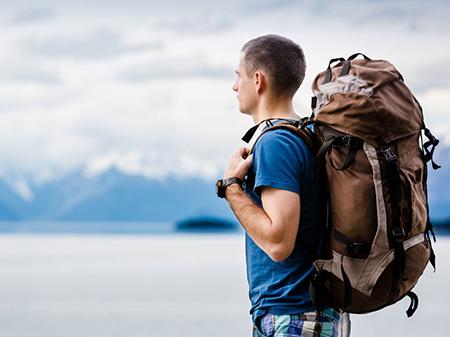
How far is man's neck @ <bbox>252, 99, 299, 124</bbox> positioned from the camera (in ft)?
10.7

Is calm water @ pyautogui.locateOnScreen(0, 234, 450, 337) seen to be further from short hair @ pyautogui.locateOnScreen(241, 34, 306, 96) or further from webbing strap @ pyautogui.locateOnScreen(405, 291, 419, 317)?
short hair @ pyautogui.locateOnScreen(241, 34, 306, 96)

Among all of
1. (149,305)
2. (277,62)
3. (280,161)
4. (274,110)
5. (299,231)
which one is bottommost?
(149,305)

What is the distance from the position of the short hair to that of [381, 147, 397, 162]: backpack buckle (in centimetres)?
40

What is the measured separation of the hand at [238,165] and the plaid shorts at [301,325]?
0.44 meters

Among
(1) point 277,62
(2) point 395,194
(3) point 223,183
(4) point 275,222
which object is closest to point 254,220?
(4) point 275,222

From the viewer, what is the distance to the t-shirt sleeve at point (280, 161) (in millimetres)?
3033

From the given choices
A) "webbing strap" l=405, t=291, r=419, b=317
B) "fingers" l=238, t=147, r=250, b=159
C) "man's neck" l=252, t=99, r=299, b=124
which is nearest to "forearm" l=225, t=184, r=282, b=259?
"fingers" l=238, t=147, r=250, b=159

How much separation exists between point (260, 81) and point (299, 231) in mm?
490

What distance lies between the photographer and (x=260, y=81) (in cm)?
324

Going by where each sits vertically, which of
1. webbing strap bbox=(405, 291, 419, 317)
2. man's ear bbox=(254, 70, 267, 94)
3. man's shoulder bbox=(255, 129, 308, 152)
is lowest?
webbing strap bbox=(405, 291, 419, 317)

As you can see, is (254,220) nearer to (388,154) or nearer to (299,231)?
(299,231)

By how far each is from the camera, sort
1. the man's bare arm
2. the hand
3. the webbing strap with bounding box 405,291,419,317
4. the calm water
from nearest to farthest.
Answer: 1. the man's bare arm
2. the hand
3. the webbing strap with bounding box 405,291,419,317
4. the calm water

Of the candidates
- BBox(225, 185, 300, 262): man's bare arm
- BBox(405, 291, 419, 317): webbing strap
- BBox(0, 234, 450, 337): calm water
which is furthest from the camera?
BBox(0, 234, 450, 337): calm water

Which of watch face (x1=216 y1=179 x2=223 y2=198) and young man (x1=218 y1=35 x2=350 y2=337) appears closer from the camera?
young man (x1=218 y1=35 x2=350 y2=337)
